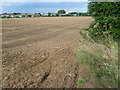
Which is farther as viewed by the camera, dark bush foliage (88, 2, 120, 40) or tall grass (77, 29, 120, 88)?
dark bush foliage (88, 2, 120, 40)

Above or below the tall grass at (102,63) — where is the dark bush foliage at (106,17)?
above

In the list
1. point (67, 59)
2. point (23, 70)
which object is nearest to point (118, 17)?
point (67, 59)

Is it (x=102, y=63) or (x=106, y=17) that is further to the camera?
(x=106, y=17)

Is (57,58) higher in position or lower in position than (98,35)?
lower

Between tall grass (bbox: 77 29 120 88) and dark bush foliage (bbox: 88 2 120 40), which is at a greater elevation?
dark bush foliage (bbox: 88 2 120 40)

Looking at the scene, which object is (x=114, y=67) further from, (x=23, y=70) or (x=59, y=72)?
(x=23, y=70)

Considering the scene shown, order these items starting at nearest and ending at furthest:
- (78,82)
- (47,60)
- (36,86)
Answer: (36,86), (78,82), (47,60)

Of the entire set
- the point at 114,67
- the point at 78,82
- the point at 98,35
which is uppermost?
the point at 98,35

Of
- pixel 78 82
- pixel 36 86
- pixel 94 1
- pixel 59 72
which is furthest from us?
pixel 94 1

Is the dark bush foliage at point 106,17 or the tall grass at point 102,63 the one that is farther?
the dark bush foliage at point 106,17

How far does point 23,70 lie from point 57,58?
1302 millimetres

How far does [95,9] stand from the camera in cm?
559

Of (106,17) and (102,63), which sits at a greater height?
(106,17)

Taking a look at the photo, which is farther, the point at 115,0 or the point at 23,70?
the point at 115,0
